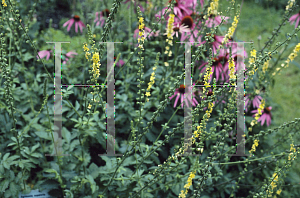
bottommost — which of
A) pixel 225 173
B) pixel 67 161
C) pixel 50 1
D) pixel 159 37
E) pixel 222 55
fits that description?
pixel 225 173

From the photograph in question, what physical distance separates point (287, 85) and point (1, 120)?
4267 millimetres

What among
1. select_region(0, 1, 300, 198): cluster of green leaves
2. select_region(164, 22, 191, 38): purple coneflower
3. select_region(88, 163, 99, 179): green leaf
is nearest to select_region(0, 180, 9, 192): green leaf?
select_region(0, 1, 300, 198): cluster of green leaves

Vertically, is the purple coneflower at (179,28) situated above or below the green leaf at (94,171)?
above

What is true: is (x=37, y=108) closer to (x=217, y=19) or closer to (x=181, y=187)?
(x=181, y=187)

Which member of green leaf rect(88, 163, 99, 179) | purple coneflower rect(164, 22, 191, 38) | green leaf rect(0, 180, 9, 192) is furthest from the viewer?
purple coneflower rect(164, 22, 191, 38)

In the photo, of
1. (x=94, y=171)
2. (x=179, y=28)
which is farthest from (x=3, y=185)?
(x=179, y=28)

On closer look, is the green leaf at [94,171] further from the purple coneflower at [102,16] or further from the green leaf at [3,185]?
the purple coneflower at [102,16]

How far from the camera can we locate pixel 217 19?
7.59 feet

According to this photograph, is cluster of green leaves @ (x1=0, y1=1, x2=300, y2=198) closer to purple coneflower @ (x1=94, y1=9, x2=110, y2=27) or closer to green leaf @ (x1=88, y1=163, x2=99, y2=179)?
green leaf @ (x1=88, y1=163, x2=99, y2=179)

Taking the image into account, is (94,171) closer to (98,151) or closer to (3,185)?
(98,151)

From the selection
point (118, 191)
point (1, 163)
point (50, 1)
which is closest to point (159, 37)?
point (118, 191)

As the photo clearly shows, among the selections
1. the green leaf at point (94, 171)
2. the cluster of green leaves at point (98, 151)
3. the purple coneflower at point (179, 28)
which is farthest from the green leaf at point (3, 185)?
the purple coneflower at point (179, 28)

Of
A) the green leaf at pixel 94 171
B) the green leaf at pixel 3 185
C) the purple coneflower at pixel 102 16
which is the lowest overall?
the green leaf at pixel 3 185

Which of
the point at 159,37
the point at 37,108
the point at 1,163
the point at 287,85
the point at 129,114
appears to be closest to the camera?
the point at 1,163
